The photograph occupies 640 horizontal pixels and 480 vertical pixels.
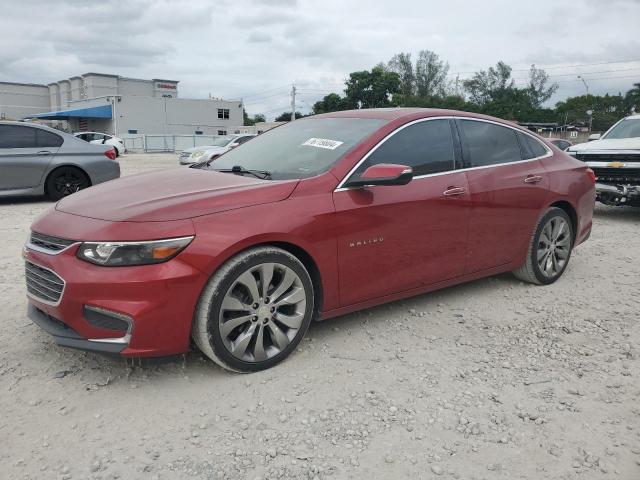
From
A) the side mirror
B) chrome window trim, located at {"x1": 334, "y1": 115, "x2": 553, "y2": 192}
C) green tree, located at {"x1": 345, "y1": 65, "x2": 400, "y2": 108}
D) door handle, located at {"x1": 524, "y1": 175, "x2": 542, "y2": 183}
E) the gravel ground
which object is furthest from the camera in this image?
green tree, located at {"x1": 345, "y1": 65, "x2": 400, "y2": 108}

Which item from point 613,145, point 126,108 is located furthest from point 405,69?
point 613,145

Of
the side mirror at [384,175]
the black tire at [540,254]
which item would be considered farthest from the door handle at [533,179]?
the side mirror at [384,175]

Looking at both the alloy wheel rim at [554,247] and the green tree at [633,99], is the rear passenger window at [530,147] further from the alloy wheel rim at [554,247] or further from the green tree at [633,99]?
the green tree at [633,99]

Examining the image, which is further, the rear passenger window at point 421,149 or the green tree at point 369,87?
the green tree at point 369,87

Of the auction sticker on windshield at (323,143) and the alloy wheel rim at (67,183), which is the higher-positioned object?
the auction sticker on windshield at (323,143)

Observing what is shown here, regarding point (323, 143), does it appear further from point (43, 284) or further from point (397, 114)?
point (43, 284)

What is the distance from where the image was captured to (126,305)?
111 inches

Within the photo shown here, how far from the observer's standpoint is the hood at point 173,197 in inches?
118

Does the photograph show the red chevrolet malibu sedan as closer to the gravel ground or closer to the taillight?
the gravel ground

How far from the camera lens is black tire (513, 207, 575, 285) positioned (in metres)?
4.88

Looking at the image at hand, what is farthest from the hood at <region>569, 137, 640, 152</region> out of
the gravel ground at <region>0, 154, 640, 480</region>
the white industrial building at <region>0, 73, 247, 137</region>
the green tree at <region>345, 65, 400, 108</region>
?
the green tree at <region>345, 65, 400, 108</region>

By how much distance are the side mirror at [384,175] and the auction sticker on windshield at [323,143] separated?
0.39 m

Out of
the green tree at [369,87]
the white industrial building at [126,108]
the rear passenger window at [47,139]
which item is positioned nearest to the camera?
the rear passenger window at [47,139]

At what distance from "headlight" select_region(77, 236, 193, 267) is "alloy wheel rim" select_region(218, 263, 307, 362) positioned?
0.42 metres
